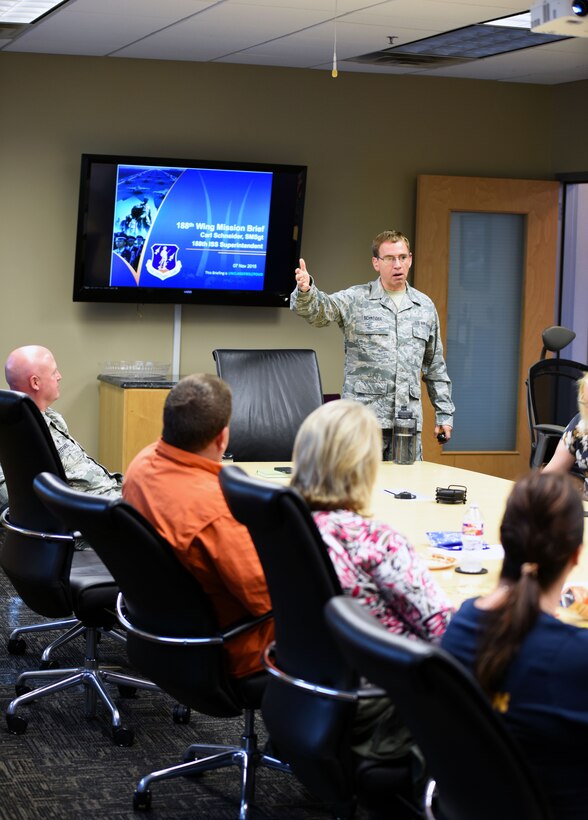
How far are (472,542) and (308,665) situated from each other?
0.88 meters

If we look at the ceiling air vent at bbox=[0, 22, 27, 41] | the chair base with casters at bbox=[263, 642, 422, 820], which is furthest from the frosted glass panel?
the chair base with casters at bbox=[263, 642, 422, 820]

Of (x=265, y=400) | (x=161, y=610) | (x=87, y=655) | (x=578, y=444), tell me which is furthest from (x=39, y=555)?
(x=578, y=444)

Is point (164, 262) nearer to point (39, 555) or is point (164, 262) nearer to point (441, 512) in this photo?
point (39, 555)

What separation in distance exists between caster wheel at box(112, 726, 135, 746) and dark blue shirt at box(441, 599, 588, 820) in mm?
1952

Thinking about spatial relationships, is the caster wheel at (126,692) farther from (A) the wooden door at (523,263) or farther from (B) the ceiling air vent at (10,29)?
(A) the wooden door at (523,263)

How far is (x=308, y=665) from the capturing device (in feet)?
7.52

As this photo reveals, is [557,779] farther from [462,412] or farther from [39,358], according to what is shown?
[462,412]

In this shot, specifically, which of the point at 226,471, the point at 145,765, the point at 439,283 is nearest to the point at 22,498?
the point at 145,765

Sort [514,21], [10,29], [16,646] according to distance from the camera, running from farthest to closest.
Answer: [10,29], [514,21], [16,646]

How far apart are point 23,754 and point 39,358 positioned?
4.24ft

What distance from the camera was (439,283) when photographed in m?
7.66

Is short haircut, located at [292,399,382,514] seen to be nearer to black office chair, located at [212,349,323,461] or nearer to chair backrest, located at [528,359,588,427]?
black office chair, located at [212,349,323,461]

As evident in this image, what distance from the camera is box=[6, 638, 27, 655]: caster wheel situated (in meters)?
4.34

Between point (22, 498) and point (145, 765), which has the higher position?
point (22, 498)
